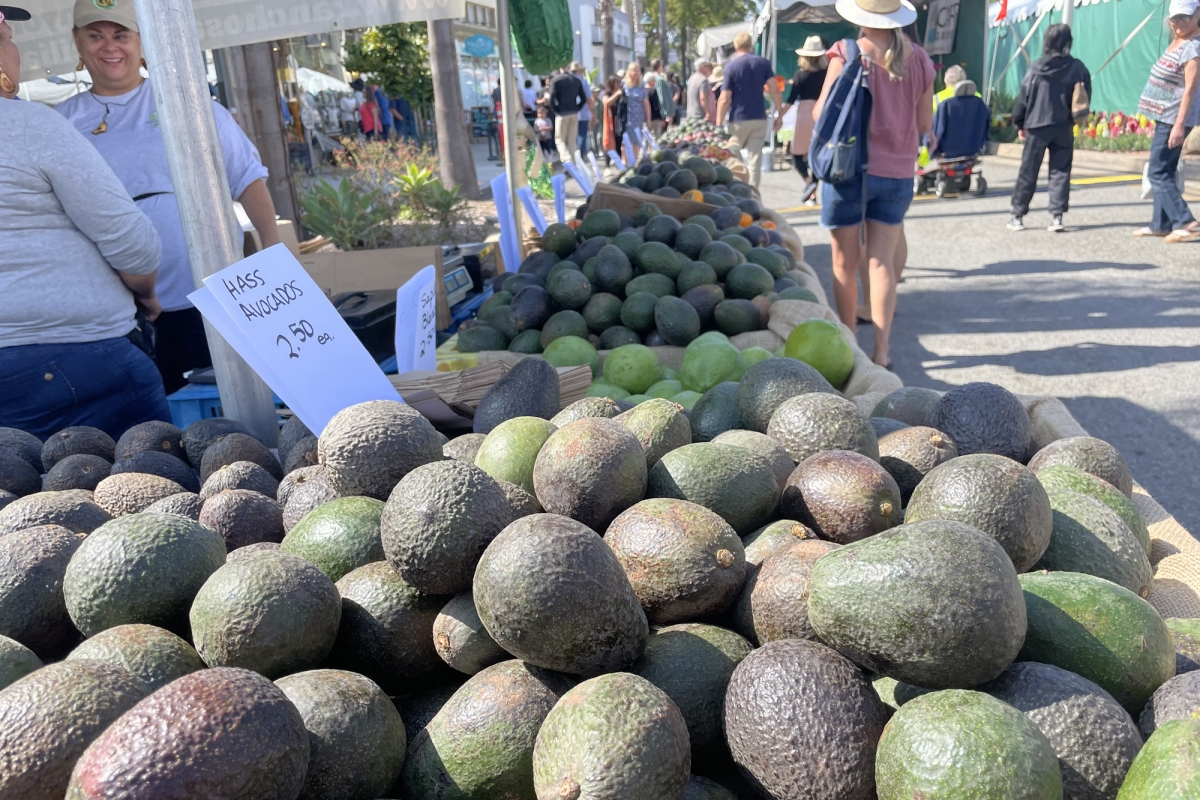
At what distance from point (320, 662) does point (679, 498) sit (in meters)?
0.78

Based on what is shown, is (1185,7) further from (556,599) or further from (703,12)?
(703,12)

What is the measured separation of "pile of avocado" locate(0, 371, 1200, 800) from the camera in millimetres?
1118

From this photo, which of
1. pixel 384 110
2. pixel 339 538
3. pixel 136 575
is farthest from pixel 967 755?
pixel 384 110

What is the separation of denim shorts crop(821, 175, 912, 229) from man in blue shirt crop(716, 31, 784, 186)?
24.7 feet

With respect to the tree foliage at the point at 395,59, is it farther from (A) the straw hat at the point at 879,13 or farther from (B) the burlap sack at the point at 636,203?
(A) the straw hat at the point at 879,13

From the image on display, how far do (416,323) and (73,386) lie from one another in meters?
1.25

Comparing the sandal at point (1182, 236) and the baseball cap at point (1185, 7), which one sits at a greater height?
the baseball cap at point (1185, 7)

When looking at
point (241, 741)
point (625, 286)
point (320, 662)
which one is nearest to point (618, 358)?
point (625, 286)

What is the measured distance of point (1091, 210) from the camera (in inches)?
455

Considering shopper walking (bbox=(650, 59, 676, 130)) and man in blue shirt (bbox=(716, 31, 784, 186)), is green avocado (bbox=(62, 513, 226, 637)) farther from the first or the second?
shopper walking (bbox=(650, 59, 676, 130))

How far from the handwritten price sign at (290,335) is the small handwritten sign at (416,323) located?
571 millimetres

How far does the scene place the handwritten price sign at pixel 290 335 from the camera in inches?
88.4

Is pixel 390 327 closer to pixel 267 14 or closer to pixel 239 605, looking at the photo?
pixel 267 14

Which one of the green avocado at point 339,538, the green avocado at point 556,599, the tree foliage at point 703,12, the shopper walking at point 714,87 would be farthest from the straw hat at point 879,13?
the tree foliage at point 703,12
